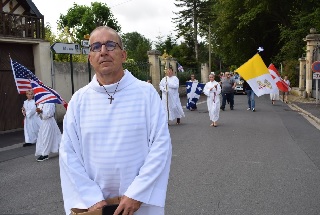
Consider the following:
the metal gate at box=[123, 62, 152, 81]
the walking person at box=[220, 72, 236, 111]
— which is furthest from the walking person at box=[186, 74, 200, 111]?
the metal gate at box=[123, 62, 152, 81]

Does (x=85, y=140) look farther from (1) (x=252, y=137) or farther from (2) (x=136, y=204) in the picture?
(1) (x=252, y=137)

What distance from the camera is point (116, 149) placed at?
2.34m

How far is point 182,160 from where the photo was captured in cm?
750

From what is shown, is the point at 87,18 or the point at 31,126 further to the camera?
the point at 87,18

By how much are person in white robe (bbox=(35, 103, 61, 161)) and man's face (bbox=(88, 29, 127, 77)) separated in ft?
20.9

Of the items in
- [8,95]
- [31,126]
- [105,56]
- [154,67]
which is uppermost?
[154,67]

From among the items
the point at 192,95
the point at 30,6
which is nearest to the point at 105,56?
the point at 30,6

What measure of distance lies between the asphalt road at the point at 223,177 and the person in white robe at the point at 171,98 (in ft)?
Result: 9.73

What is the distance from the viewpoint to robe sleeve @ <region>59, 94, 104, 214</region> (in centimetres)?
231

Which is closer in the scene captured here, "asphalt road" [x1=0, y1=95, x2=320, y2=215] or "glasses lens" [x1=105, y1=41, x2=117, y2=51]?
"glasses lens" [x1=105, y1=41, x2=117, y2=51]

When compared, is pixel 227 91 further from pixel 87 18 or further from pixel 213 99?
pixel 87 18

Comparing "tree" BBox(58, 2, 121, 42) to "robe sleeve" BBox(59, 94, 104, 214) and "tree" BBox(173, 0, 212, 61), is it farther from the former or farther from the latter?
"robe sleeve" BBox(59, 94, 104, 214)

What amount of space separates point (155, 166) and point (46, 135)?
667 centimetres

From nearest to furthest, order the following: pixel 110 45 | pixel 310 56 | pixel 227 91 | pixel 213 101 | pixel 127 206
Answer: pixel 127 206, pixel 110 45, pixel 213 101, pixel 227 91, pixel 310 56
